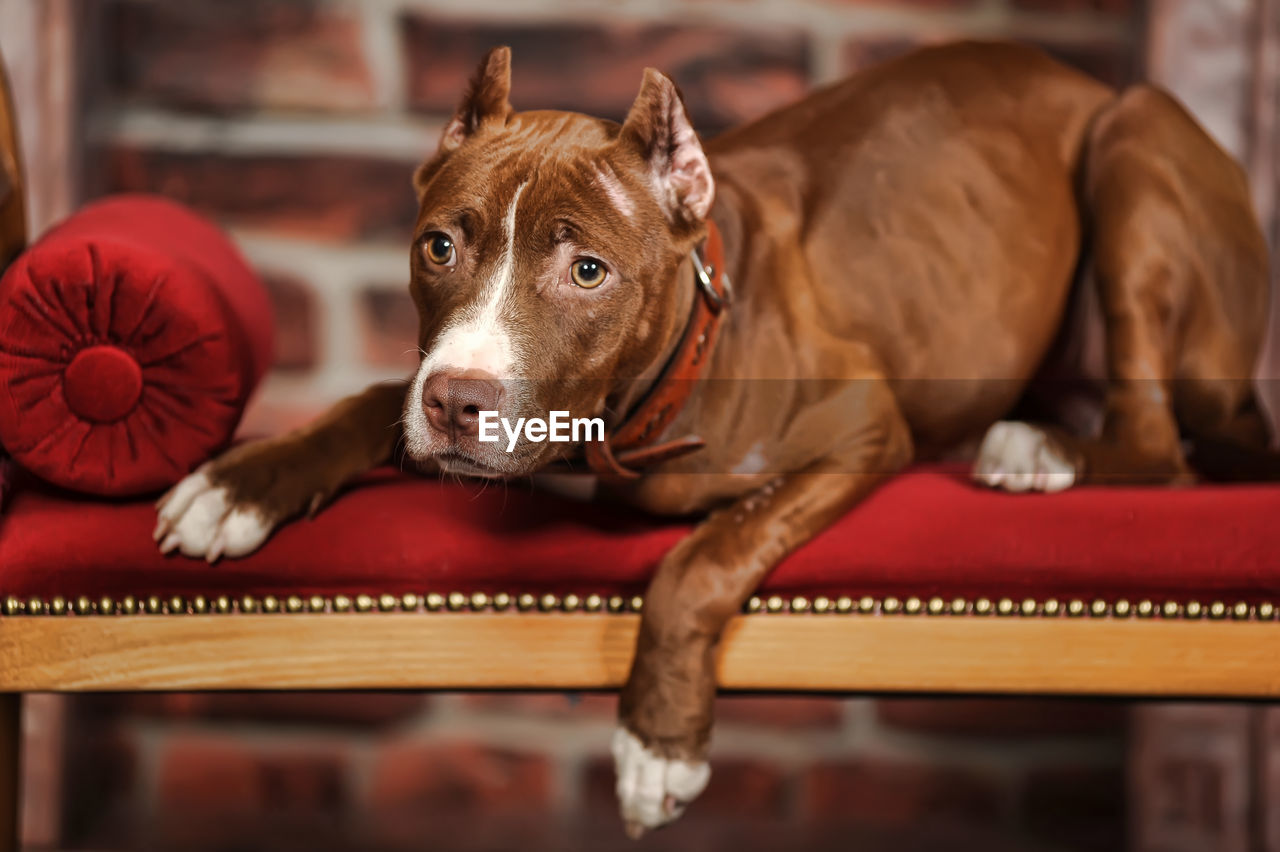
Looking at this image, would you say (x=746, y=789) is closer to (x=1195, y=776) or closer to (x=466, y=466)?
(x=1195, y=776)

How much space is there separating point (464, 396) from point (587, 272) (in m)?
0.17

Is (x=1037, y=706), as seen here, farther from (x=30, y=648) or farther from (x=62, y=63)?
(x=62, y=63)

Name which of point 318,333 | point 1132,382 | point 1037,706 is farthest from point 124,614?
point 1037,706

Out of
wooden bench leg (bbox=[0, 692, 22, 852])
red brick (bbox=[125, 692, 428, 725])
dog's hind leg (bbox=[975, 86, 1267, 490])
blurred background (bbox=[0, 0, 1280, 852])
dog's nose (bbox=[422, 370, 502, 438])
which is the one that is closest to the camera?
dog's nose (bbox=[422, 370, 502, 438])

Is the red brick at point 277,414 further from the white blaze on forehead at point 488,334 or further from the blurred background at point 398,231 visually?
the white blaze on forehead at point 488,334

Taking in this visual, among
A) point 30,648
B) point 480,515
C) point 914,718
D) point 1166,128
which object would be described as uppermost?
point 1166,128

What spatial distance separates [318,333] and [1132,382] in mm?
1156

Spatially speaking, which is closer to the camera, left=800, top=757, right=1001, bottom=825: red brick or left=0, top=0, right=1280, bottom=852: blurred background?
left=0, top=0, right=1280, bottom=852: blurred background

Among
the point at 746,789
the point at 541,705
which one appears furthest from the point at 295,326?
the point at 746,789

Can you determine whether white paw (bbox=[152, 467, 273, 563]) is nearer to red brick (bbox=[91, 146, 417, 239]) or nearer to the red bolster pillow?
the red bolster pillow

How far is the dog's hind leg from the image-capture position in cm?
133

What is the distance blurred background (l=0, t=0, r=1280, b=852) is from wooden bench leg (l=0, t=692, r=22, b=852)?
585 millimetres

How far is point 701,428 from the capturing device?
3.74 ft

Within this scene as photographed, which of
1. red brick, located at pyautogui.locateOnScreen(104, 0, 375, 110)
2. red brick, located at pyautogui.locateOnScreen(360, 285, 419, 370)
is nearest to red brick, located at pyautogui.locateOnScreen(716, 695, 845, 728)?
red brick, located at pyautogui.locateOnScreen(360, 285, 419, 370)
